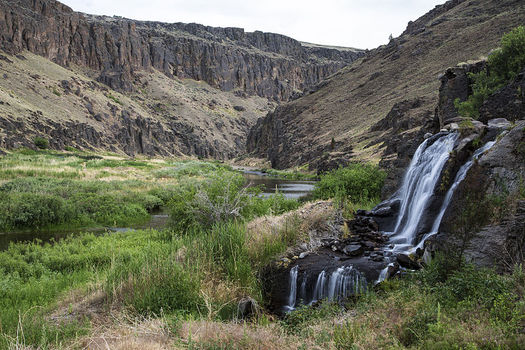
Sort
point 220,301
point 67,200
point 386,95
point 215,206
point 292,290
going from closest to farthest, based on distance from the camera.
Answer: point 220,301, point 292,290, point 215,206, point 67,200, point 386,95

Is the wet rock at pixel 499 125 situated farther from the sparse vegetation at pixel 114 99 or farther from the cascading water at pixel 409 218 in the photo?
the sparse vegetation at pixel 114 99

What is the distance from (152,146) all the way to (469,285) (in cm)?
12293

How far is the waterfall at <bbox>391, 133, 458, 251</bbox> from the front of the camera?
10.9 m

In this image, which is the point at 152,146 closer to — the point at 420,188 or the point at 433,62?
the point at 433,62

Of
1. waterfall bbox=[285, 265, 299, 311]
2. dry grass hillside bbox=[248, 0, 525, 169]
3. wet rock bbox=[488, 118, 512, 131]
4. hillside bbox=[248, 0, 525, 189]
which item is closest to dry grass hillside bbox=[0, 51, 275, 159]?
hillside bbox=[248, 0, 525, 189]

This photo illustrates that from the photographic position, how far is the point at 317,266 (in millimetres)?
8977

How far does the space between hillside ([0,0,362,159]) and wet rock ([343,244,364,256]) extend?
70.0 metres

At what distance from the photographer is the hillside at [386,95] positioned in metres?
49.8

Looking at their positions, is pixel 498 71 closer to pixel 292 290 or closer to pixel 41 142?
pixel 292 290

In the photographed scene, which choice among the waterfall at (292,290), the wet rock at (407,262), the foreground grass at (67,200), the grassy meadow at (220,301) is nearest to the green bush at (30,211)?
the foreground grass at (67,200)

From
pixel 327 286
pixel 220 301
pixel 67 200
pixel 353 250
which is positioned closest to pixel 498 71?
pixel 353 250

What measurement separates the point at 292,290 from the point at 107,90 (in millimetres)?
128218

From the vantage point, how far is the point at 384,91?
7131 centimetres

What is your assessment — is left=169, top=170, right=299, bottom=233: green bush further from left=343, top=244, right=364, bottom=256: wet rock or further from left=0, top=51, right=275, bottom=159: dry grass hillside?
left=0, top=51, right=275, bottom=159: dry grass hillside
